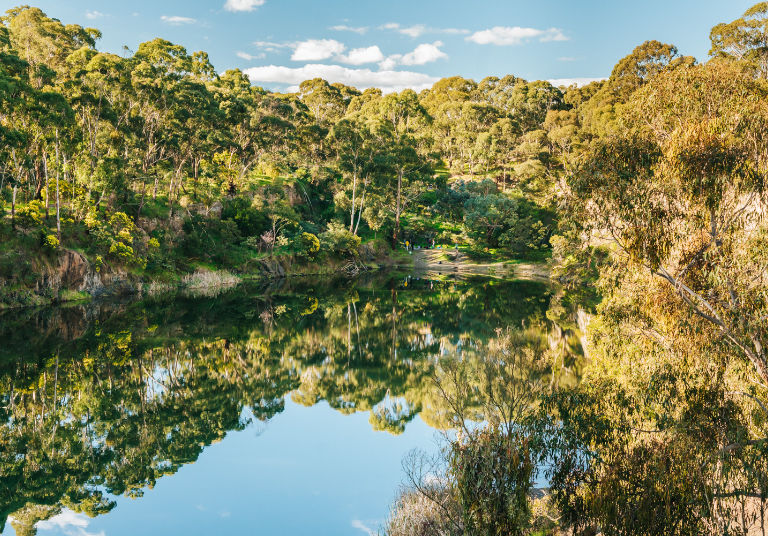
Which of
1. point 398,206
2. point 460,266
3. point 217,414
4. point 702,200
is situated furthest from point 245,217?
point 702,200

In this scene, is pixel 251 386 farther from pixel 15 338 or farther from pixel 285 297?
pixel 285 297

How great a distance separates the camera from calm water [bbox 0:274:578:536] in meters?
10.4

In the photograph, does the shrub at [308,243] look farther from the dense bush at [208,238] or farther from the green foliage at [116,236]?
the green foliage at [116,236]

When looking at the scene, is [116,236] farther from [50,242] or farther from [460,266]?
[460,266]

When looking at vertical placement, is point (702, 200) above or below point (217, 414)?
above

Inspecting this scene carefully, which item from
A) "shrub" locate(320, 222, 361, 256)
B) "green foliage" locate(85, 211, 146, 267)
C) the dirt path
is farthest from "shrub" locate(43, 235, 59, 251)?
the dirt path

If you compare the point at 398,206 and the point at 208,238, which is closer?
the point at 208,238

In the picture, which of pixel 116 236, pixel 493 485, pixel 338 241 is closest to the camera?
pixel 493 485

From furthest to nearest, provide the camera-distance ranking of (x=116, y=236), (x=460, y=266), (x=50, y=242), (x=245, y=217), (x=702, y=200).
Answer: (x=460, y=266) → (x=245, y=217) → (x=116, y=236) → (x=50, y=242) → (x=702, y=200)

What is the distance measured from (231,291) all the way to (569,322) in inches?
967

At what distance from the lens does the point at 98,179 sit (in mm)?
33125

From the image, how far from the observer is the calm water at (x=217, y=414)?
10445 mm

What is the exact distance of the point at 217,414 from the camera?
1520 cm

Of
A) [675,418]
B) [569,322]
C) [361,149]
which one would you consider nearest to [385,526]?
[675,418]
